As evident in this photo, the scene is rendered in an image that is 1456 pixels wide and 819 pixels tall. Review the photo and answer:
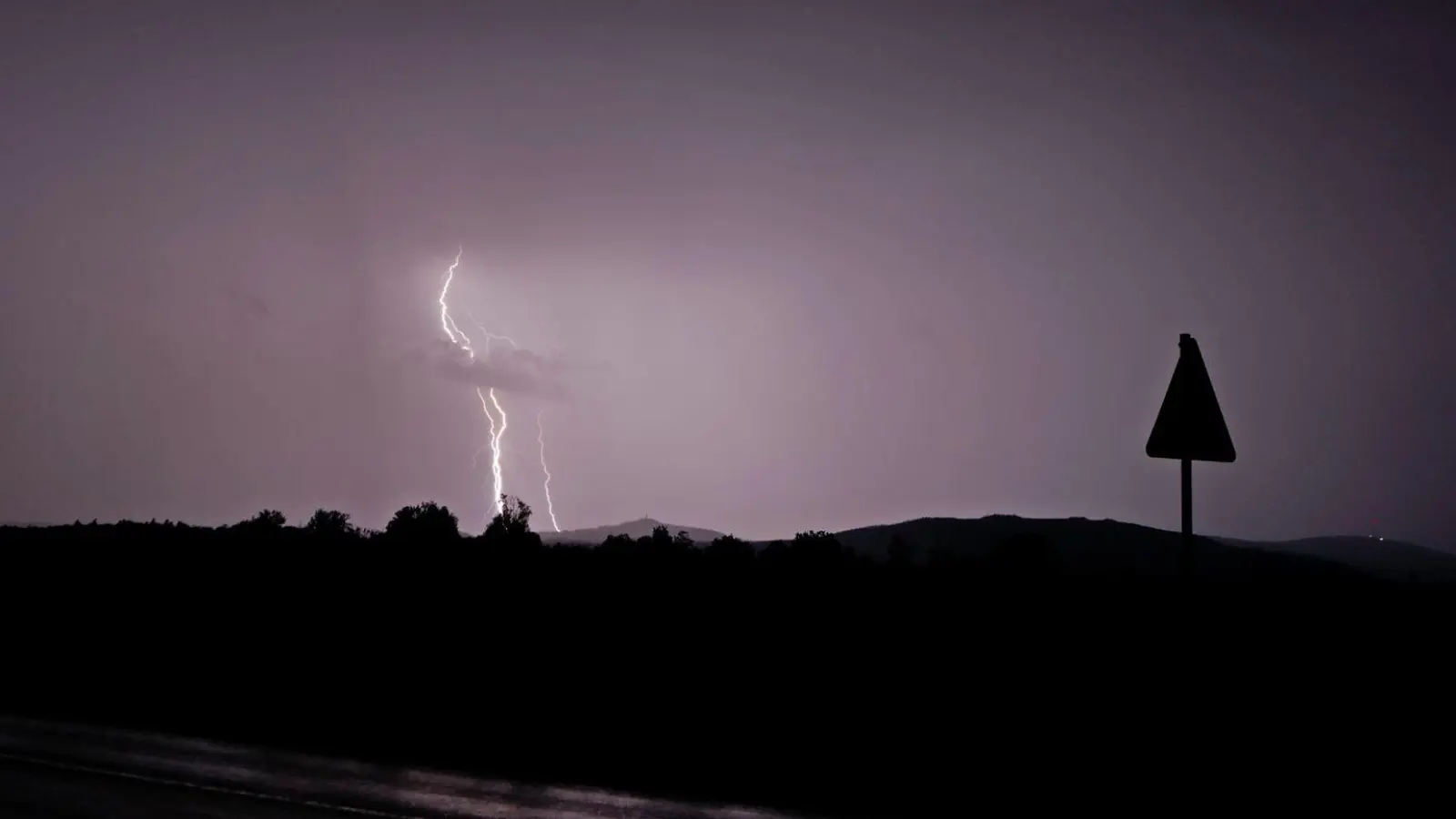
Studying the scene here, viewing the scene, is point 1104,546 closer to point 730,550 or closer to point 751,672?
point 730,550

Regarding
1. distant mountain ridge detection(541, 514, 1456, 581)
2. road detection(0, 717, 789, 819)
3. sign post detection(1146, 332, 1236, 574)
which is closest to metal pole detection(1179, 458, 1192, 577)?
sign post detection(1146, 332, 1236, 574)

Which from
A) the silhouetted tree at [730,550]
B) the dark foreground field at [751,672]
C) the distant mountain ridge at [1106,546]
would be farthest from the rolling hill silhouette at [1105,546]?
the dark foreground field at [751,672]

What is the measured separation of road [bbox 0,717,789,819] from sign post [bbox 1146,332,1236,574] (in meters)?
5.05

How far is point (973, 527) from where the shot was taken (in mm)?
104312

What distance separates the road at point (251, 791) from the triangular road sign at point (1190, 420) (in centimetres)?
505

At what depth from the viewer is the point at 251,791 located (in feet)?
29.0

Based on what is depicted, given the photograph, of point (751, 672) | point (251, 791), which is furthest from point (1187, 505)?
point (251, 791)

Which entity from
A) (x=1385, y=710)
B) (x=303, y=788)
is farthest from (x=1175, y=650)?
(x=303, y=788)

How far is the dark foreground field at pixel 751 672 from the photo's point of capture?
9562 mm

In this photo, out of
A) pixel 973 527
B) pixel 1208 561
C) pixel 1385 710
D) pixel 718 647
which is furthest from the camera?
pixel 973 527

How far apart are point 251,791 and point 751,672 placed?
615 centimetres

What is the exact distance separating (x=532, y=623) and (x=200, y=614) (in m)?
7.13

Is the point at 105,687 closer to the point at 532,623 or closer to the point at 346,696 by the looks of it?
the point at 346,696

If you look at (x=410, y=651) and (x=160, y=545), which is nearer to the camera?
(x=410, y=651)
